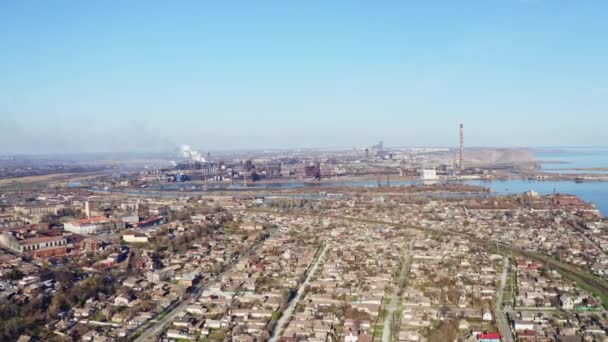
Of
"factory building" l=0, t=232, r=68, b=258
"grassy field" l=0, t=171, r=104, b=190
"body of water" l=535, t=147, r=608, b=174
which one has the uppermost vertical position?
"grassy field" l=0, t=171, r=104, b=190

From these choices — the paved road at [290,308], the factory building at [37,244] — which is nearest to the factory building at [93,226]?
the factory building at [37,244]

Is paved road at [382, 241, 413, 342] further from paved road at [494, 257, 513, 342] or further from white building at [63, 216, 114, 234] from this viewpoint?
white building at [63, 216, 114, 234]

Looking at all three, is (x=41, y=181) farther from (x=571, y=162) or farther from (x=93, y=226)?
(x=571, y=162)

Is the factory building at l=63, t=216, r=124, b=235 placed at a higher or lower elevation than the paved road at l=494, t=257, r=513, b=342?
higher

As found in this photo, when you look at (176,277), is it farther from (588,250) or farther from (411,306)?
(588,250)

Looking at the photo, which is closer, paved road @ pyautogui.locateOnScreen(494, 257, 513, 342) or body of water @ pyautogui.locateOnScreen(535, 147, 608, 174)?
paved road @ pyautogui.locateOnScreen(494, 257, 513, 342)

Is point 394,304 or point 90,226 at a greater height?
point 90,226

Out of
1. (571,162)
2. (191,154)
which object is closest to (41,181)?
(191,154)

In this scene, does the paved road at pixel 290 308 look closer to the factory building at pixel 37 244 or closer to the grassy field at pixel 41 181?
the factory building at pixel 37 244

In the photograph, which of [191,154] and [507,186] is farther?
[191,154]

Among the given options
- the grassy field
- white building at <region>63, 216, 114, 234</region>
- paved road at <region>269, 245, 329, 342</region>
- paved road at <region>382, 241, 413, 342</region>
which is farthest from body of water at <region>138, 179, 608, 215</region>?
paved road at <region>269, 245, 329, 342</region>

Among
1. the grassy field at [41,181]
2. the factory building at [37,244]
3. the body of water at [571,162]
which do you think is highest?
the grassy field at [41,181]
